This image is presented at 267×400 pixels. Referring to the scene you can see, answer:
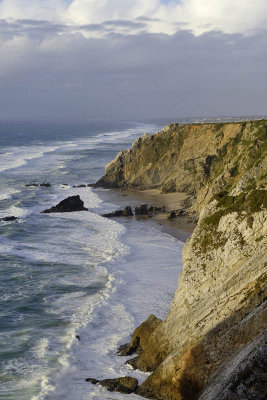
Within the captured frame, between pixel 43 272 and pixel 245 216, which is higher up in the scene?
pixel 245 216

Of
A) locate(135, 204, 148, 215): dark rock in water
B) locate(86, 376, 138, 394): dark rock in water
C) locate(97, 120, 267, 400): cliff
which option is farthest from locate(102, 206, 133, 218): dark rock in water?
locate(86, 376, 138, 394): dark rock in water

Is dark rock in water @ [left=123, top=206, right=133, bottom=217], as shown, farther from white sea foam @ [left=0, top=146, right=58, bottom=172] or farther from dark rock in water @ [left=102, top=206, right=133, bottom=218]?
white sea foam @ [left=0, top=146, right=58, bottom=172]

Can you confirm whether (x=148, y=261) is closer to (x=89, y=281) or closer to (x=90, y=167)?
(x=89, y=281)

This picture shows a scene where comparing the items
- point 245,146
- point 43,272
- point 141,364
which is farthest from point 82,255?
point 245,146

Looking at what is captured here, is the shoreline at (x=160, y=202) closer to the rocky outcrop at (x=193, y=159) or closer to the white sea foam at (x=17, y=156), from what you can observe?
the rocky outcrop at (x=193, y=159)

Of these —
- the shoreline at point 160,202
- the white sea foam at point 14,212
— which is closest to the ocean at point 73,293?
the white sea foam at point 14,212
